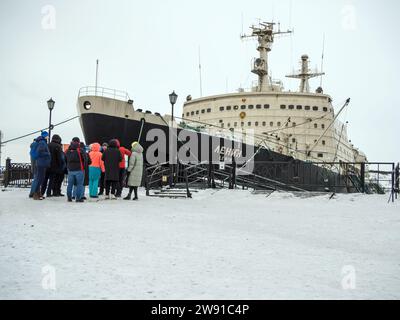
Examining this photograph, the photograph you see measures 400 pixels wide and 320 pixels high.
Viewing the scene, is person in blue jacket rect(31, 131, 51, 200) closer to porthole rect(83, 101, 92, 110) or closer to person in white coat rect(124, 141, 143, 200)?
person in white coat rect(124, 141, 143, 200)

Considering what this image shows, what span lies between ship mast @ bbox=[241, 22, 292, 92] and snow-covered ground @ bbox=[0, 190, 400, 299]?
26.4 metres

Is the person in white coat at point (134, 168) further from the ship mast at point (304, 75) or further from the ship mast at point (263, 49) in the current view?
the ship mast at point (304, 75)

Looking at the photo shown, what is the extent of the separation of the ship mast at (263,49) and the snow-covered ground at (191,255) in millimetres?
26388

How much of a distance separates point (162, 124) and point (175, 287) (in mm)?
16305

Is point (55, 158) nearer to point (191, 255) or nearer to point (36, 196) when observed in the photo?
point (36, 196)

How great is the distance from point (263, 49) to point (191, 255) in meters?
32.3

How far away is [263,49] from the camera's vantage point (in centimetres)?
3400

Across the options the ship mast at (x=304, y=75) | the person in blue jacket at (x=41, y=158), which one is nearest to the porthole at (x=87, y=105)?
the person in blue jacket at (x=41, y=158)

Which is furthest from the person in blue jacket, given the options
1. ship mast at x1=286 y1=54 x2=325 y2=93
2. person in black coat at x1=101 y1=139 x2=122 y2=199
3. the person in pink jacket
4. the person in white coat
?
ship mast at x1=286 y1=54 x2=325 y2=93

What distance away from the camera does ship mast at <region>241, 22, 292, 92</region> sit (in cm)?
3275

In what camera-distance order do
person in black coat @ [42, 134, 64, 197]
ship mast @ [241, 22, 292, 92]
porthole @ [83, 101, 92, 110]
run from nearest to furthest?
person in black coat @ [42, 134, 64, 197] → porthole @ [83, 101, 92, 110] → ship mast @ [241, 22, 292, 92]
